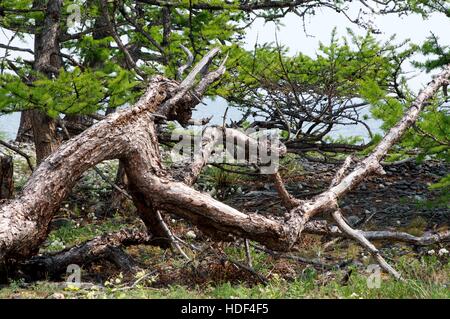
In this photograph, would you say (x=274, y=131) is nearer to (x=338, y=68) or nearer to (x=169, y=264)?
(x=338, y=68)

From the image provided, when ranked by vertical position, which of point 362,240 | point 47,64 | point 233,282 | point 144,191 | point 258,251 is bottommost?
point 233,282

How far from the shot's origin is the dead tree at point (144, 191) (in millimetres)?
4789

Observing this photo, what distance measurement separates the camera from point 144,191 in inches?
212

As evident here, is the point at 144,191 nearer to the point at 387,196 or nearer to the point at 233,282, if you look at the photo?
the point at 233,282

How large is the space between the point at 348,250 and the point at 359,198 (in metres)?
3.06

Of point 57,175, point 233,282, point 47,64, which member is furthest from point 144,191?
point 47,64

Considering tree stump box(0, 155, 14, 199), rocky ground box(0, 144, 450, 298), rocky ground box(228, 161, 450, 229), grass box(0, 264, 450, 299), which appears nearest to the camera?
grass box(0, 264, 450, 299)

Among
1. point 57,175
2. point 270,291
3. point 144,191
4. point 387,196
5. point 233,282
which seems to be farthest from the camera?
point 387,196

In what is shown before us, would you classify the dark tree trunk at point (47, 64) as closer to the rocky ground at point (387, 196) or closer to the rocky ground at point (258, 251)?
the rocky ground at point (258, 251)

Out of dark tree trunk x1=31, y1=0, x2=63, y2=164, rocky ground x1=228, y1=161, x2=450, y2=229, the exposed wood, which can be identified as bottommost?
the exposed wood

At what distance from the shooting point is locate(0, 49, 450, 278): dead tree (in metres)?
4.79

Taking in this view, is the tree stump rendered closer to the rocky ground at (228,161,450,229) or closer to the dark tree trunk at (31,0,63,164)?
the dark tree trunk at (31,0,63,164)

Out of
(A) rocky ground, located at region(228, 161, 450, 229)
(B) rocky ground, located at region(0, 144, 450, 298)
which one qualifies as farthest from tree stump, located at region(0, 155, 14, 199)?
(A) rocky ground, located at region(228, 161, 450, 229)

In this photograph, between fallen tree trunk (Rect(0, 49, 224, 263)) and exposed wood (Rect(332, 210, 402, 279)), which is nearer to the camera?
fallen tree trunk (Rect(0, 49, 224, 263))
